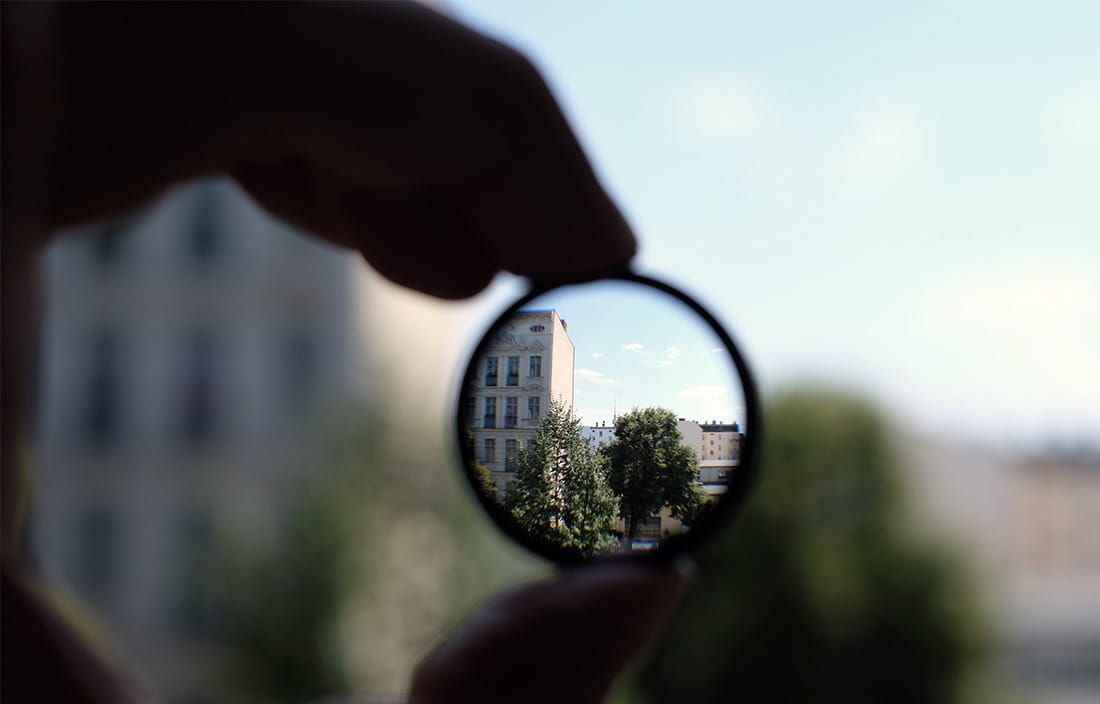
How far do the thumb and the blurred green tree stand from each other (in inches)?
359

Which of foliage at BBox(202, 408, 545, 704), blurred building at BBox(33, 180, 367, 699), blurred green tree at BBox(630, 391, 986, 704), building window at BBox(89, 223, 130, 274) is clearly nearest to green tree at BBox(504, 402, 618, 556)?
foliage at BBox(202, 408, 545, 704)

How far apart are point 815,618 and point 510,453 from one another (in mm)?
10024

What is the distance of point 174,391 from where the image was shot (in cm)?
1152

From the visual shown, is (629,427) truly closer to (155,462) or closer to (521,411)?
(521,411)

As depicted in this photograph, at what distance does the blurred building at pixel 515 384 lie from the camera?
913 mm

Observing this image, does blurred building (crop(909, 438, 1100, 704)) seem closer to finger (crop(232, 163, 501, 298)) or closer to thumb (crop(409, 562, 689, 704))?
finger (crop(232, 163, 501, 298))

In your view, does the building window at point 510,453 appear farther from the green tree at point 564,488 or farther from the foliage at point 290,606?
the foliage at point 290,606

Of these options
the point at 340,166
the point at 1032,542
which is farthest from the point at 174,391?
the point at 1032,542

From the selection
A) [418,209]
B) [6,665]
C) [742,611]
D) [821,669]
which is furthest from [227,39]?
[821,669]

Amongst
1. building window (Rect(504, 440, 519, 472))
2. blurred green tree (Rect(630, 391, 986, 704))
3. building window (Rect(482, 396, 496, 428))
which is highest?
building window (Rect(482, 396, 496, 428))

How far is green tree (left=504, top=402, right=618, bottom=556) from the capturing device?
2.95 ft

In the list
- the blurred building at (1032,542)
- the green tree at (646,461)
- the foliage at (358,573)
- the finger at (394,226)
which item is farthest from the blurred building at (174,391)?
the green tree at (646,461)

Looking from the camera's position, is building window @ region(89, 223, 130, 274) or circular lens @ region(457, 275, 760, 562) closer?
circular lens @ region(457, 275, 760, 562)

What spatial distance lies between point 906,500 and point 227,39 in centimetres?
1100
